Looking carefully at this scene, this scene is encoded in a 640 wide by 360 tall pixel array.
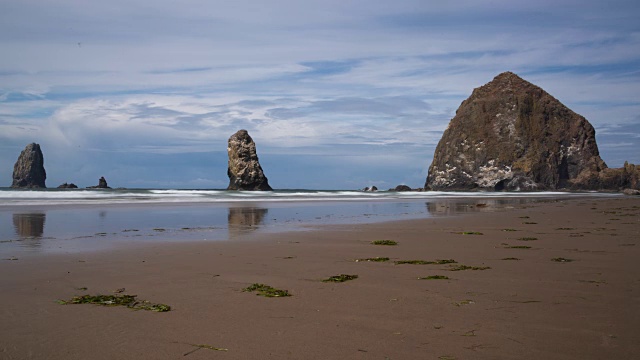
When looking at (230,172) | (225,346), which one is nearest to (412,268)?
(225,346)

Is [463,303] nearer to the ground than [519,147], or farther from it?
nearer to the ground

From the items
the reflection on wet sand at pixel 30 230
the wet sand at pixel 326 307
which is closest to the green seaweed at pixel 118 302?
the wet sand at pixel 326 307

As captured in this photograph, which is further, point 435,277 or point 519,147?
point 519,147

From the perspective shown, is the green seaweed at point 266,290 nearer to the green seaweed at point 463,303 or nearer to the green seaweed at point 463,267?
the green seaweed at point 463,303

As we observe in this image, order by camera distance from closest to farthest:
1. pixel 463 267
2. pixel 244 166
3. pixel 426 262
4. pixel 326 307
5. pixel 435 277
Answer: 1. pixel 326 307
2. pixel 435 277
3. pixel 463 267
4. pixel 426 262
5. pixel 244 166

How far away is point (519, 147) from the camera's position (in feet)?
282

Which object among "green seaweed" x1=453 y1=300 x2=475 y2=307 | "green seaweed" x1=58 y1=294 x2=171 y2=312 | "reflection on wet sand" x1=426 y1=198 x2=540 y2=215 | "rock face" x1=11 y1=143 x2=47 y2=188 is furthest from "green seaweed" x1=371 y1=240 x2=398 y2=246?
"rock face" x1=11 y1=143 x2=47 y2=188

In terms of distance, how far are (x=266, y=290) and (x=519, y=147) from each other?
88368 mm

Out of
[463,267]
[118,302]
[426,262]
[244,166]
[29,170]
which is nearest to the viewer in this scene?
[118,302]

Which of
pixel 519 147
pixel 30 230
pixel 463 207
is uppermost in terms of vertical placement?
pixel 519 147

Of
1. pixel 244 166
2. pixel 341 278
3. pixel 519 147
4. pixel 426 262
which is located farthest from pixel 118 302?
pixel 519 147

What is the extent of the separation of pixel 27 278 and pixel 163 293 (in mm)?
1948

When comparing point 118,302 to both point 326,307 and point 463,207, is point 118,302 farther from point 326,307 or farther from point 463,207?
point 463,207

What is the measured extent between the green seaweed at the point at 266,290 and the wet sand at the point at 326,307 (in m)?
0.14
